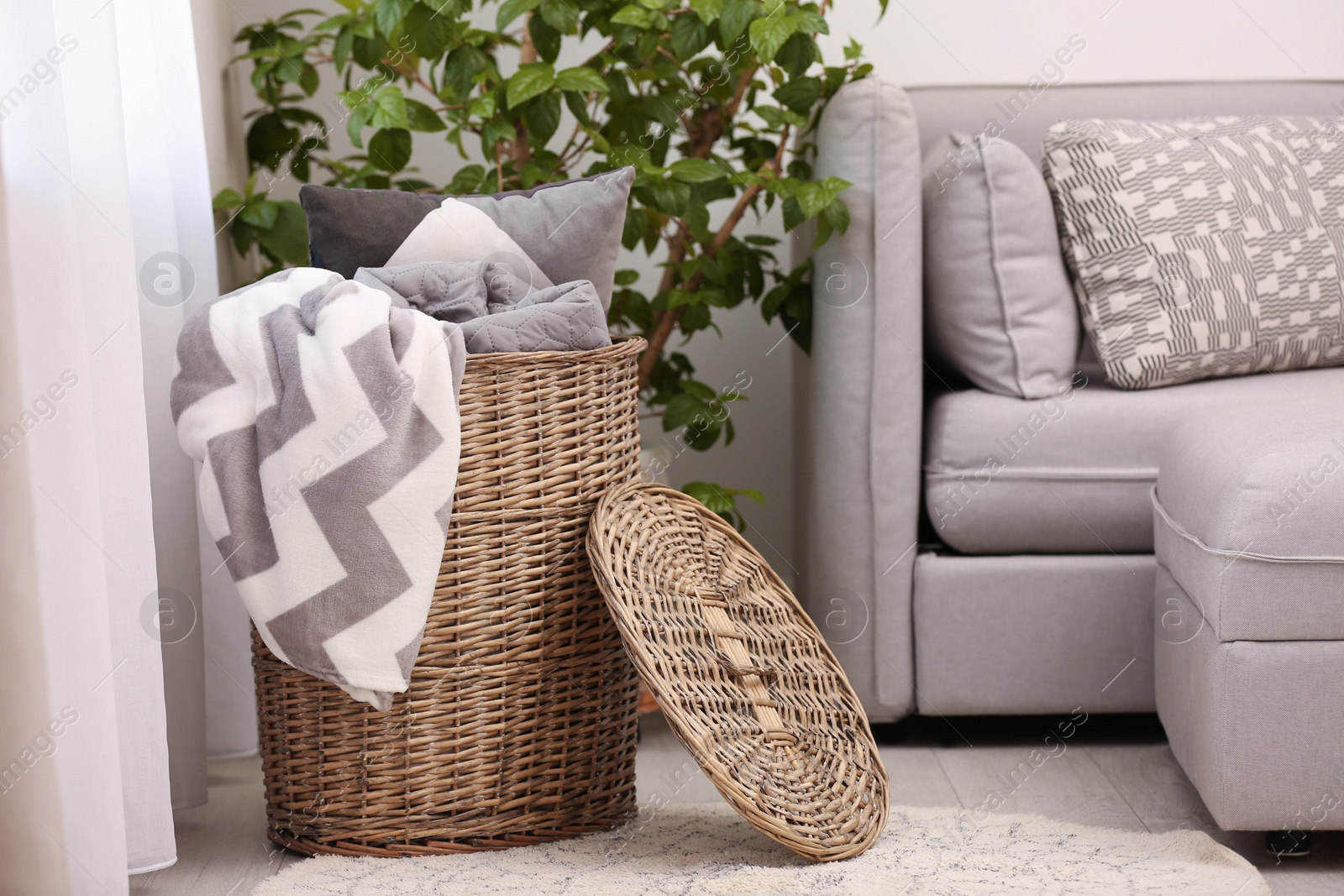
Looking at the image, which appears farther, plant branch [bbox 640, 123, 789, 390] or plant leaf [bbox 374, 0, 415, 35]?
plant branch [bbox 640, 123, 789, 390]

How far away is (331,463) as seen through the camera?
1.00 metres

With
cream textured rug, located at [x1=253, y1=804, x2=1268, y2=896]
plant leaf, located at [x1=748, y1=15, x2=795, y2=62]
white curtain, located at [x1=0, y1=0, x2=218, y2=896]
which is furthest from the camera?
plant leaf, located at [x1=748, y1=15, x2=795, y2=62]

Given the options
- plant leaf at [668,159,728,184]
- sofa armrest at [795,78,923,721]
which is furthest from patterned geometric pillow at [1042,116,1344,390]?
plant leaf at [668,159,728,184]

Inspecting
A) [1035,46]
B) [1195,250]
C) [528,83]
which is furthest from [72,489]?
[1035,46]

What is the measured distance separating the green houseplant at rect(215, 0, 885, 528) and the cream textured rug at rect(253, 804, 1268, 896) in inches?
21.4

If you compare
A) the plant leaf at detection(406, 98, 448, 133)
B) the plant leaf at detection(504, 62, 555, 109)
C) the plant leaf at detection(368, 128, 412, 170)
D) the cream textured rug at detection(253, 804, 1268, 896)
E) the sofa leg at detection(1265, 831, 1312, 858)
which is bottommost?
the sofa leg at detection(1265, 831, 1312, 858)

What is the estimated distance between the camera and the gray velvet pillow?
60.4 inches

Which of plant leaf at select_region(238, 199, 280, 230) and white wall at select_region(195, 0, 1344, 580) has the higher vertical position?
white wall at select_region(195, 0, 1344, 580)

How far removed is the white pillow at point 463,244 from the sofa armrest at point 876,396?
462 millimetres

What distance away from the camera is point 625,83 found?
161 cm

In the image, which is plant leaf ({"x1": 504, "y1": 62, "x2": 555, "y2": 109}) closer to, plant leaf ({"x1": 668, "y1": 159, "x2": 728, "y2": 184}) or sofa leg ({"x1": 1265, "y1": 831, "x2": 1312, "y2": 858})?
plant leaf ({"x1": 668, "y1": 159, "x2": 728, "y2": 184})

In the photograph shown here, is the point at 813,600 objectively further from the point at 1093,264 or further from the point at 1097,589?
the point at 1093,264

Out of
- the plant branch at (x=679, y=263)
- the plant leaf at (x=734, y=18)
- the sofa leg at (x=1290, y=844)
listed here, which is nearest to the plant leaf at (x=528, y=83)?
the plant leaf at (x=734, y=18)

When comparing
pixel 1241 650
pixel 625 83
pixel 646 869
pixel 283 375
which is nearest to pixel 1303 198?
pixel 1241 650
